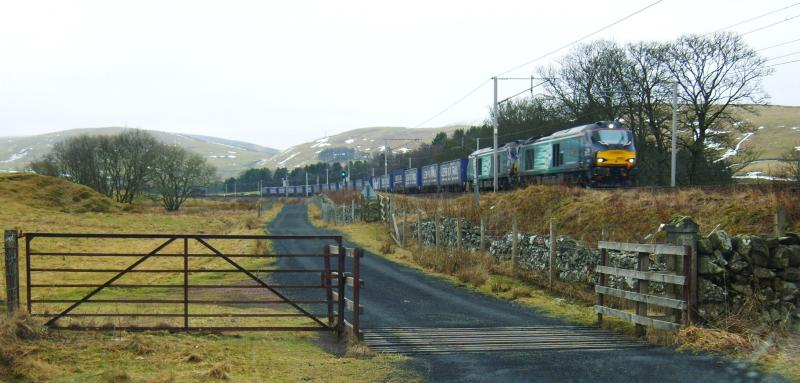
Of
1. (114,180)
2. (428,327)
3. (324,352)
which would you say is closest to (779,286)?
(428,327)

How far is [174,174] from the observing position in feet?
270

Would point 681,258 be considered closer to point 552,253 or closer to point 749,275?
point 749,275

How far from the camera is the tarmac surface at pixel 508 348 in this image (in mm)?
7660

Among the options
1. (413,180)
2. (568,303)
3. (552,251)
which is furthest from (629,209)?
(413,180)

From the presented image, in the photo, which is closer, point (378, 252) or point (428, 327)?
point (428, 327)

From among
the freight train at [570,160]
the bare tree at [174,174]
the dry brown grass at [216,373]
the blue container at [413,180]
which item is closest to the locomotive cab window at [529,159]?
the freight train at [570,160]

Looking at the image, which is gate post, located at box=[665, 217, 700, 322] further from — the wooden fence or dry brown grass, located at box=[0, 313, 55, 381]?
dry brown grass, located at box=[0, 313, 55, 381]

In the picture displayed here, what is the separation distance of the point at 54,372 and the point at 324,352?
3439 millimetres

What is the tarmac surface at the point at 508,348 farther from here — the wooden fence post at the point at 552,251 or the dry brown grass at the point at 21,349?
the dry brown grass at the point at 21,349

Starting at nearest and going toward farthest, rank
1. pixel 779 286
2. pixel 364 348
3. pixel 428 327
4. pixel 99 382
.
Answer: pixel 99 382, pixel 364 348, pixel 779 286, pixel 428 327

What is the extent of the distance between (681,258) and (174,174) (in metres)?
80.0

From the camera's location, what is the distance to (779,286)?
32.0ft

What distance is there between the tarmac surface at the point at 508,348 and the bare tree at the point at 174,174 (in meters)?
69.7

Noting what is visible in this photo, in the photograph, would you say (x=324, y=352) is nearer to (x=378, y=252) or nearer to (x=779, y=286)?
(x=779, y=286)
